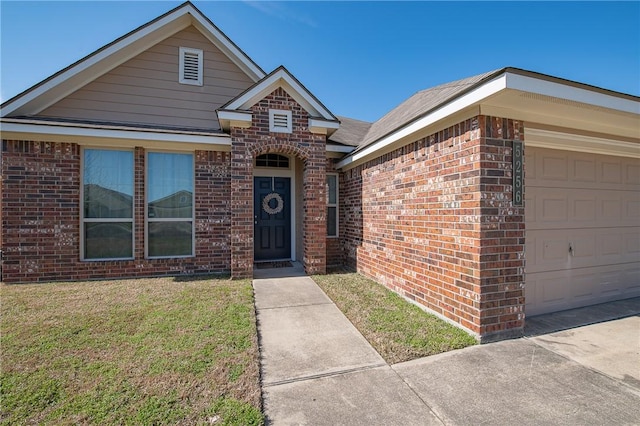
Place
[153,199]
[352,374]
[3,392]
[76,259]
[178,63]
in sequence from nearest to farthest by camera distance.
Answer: [3,392], [352,374], [76,259], [153,199], [178,63]

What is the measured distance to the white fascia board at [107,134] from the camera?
552 cm

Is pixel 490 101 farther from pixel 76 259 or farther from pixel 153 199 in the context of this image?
pixel 76 259

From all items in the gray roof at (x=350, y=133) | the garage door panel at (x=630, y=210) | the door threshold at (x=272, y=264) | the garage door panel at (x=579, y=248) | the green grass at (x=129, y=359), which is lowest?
the green grass at (x=129, y=359)

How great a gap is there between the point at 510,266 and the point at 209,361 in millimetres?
3545

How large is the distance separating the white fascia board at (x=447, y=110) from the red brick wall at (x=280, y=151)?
1.47 metres

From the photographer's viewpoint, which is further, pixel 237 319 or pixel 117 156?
pixel 117 156

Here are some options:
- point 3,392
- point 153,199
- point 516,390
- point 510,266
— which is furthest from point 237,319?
point 153,199

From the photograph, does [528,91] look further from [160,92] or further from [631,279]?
[160,92]

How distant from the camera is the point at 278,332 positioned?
362 cm

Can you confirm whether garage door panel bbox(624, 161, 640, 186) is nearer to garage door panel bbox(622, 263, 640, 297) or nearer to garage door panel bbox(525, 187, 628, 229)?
garage door panel bbox(525, 187, 628, 229)

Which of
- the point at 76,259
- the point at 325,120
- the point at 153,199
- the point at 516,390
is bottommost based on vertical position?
the point at 516,390

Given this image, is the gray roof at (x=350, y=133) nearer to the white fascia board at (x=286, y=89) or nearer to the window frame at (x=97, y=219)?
the white fascia board at (x=286, y=89)

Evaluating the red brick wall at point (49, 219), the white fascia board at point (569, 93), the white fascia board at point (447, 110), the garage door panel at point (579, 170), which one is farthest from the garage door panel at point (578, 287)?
the red brick wall at point (49, 219)

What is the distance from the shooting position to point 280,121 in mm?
6141
